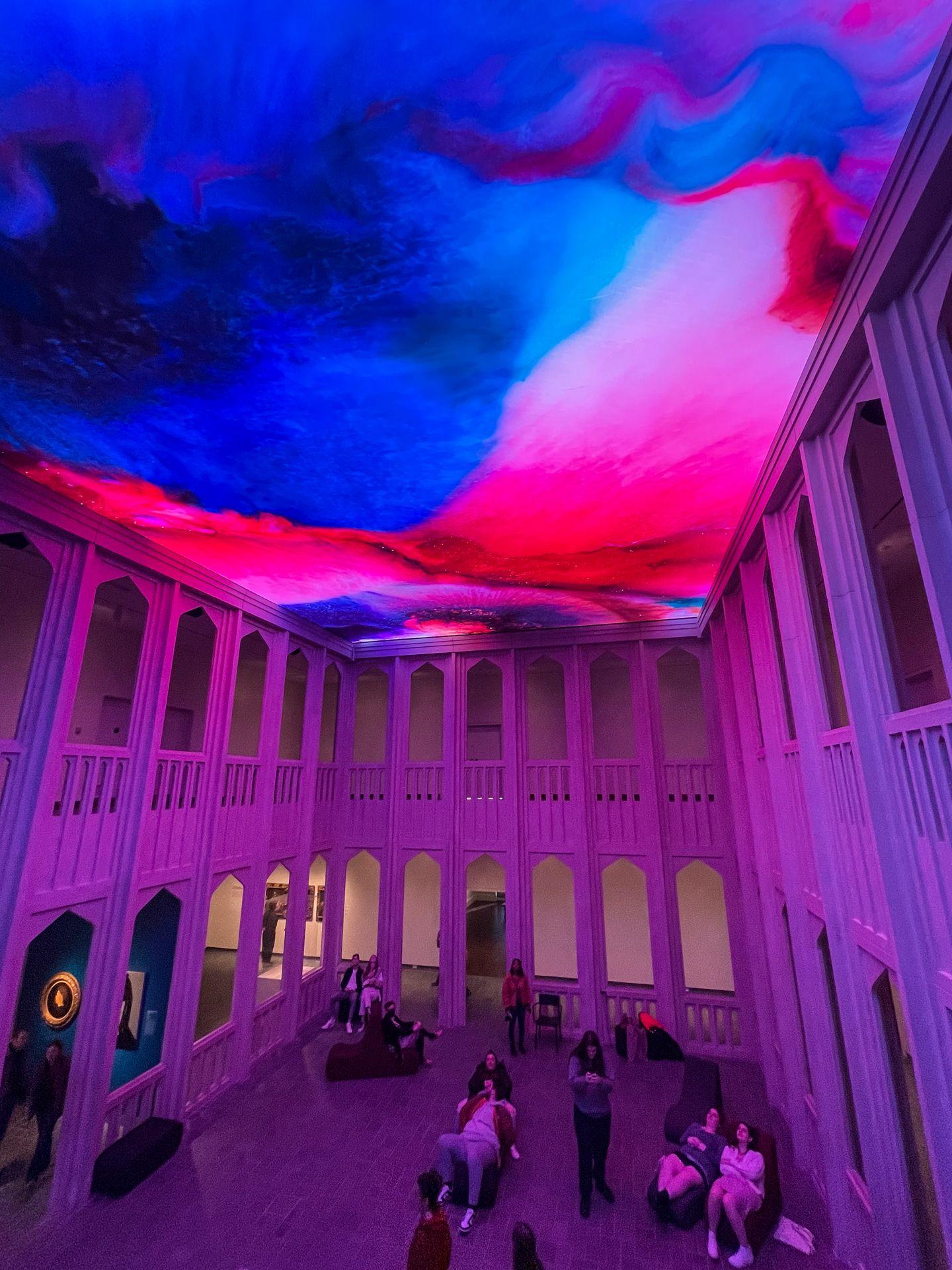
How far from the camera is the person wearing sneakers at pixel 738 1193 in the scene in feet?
17.3

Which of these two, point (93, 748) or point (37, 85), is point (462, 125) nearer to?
point (37, 85)

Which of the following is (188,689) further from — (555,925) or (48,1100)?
(555,925)

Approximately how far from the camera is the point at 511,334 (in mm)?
4164

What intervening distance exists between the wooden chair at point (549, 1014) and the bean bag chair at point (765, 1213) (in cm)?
449

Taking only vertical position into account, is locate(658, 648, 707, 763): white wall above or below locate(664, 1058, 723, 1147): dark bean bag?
above

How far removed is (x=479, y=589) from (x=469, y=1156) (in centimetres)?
682

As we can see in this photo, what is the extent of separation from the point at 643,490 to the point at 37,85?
5.27 m

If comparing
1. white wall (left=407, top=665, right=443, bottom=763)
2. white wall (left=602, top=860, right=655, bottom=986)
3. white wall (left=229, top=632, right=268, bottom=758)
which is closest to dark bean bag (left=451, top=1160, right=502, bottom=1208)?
white wall (left=602, top=860, right=655, bottom=986)

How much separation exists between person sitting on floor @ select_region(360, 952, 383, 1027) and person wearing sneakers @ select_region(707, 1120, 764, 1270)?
5.21 meters

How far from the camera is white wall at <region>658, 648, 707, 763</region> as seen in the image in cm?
1334

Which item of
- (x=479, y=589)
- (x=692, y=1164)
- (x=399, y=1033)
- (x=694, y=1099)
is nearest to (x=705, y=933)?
(x=694, y=1099)

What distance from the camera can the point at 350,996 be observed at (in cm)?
1052

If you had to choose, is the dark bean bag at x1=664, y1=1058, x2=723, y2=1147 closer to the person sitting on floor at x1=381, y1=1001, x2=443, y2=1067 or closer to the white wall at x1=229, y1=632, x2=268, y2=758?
the person sitting on floor at x1=381, y1=1001, x2=443, y2=1067

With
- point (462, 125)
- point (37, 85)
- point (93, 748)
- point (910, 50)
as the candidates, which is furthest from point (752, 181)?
point (93, 748)
